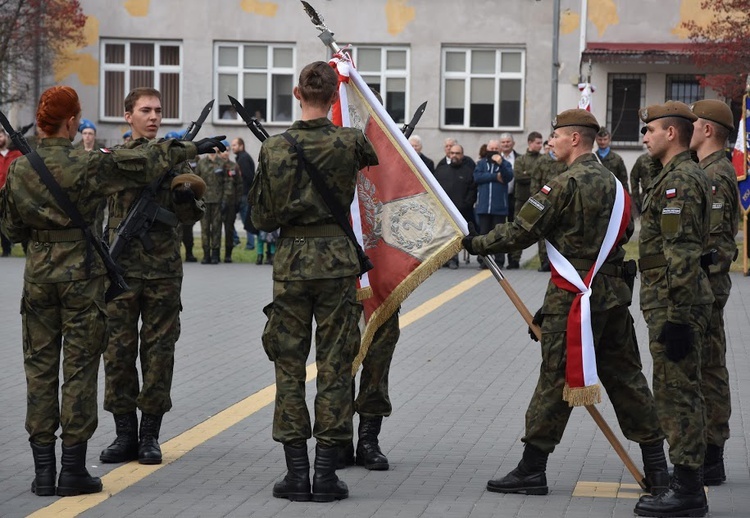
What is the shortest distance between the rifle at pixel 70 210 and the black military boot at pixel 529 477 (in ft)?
7.41

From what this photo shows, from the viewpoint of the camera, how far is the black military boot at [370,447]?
7.55 m

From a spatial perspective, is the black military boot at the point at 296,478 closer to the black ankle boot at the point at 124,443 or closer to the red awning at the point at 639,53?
the black ankle boot at the point at 124,443

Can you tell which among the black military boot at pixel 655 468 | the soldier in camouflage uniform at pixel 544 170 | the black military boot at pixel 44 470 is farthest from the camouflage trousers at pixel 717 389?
the soldier in camouflage uniform at pixel 544 170

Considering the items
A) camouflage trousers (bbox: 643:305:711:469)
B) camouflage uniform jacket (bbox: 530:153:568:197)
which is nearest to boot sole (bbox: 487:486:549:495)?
camouflage trousers (bbox: 643:305:711:469)

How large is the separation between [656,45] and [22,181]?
1070 inches

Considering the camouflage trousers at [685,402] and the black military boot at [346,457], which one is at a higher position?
the camouflage trousers at [685,402]

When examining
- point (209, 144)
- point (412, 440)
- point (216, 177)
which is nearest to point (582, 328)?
point (412, 440)

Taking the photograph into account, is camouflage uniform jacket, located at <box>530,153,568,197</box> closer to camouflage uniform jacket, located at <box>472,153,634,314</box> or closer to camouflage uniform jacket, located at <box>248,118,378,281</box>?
camouflage uniform jacket, located at <box>472,153,634,314</box>

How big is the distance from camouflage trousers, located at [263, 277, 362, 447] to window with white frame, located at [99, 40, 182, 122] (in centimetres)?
2874

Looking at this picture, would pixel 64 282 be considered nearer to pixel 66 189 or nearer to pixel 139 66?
pixel 66 189

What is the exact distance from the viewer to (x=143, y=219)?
7.57 metres

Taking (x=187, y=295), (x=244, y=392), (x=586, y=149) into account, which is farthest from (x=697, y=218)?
(x=187, y=295)

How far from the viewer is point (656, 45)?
32219mm

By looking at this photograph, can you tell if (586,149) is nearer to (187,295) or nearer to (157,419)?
(157,419)
